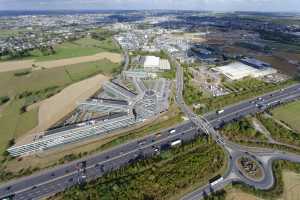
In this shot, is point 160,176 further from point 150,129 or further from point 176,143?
point 150,129

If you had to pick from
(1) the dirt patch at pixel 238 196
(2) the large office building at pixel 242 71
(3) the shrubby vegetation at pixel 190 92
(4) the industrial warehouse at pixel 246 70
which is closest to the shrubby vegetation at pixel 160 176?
(1) the dirt patch at pixel 238 196

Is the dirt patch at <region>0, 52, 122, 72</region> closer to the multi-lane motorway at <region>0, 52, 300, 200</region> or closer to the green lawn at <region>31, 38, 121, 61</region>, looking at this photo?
the green lawn at <region>31, 38, 121, 61</region>

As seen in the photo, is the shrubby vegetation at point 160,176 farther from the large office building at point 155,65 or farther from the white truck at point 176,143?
the large office building at point 155,65

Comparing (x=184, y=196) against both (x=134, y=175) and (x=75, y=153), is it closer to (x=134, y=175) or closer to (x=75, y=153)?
(x=134, y=175)

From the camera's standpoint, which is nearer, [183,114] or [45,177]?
[45,177]

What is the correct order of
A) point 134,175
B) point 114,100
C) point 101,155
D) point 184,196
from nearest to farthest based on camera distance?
point 184,196, point 134,175, point 101,155, point 114,100

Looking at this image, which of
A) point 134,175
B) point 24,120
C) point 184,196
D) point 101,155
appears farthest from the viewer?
point 24,120

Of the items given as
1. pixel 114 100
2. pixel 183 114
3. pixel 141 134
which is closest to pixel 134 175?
pixel 141 134
